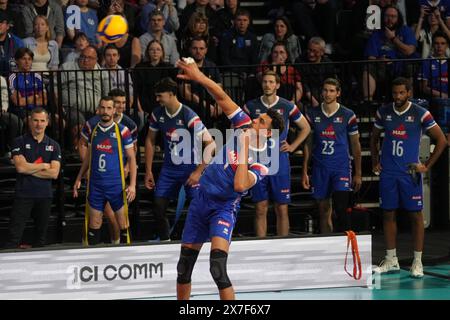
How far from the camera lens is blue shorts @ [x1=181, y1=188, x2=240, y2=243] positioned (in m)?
11.0

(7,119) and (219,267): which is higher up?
(7,119)

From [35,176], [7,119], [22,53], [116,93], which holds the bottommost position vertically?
[35,176]

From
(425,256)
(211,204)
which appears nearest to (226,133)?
(425,256)

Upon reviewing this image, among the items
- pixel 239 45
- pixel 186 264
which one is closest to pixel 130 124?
pixel 239 45

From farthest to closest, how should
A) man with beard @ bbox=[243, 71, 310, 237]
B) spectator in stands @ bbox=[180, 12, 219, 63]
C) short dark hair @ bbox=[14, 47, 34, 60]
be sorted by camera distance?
spectator in stands @ bbox=[180, 12, 219, 63] < short dark hair @ bbox=[14, 47, 34, 60] < man with beard @ bbox=[243, 71, 310, 237]

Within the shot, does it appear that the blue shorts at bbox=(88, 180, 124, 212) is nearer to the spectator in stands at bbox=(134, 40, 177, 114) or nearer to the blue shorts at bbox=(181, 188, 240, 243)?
the spectator in stands at bbox=(134, 40, 177, 114)

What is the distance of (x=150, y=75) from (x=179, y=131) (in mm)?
1578

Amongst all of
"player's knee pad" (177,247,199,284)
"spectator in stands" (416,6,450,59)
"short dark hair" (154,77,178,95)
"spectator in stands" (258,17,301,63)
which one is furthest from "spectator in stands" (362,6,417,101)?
"player's knee pad" (177,247,199,284)

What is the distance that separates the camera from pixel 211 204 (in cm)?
1109

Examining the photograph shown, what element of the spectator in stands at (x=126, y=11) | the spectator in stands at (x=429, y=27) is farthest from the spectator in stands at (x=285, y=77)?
the spectator in stands at (x=429, y=27)

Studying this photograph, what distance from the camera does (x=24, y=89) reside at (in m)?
14.9

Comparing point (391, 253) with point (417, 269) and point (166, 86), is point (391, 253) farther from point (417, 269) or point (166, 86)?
point (166, 86)

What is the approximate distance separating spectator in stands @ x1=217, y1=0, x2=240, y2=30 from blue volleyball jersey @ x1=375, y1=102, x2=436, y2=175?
154 inches
